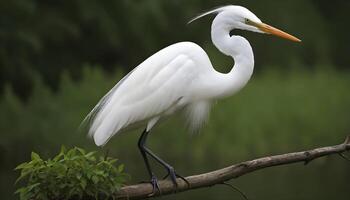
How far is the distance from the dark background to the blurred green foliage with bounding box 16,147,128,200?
427 cm

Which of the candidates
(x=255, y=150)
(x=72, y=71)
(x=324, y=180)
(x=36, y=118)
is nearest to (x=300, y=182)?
(x=324, y=180)

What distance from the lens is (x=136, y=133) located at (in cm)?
1129

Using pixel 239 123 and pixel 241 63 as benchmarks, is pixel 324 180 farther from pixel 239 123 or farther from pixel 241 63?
pixel 241 63

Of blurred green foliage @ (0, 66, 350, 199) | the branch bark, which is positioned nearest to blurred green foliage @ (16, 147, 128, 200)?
the branch bark

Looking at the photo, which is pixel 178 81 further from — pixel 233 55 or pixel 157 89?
pixel 233 55

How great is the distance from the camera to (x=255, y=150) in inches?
434

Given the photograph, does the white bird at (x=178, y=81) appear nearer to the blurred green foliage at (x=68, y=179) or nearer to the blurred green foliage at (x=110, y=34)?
the blurred green foliage at (x=68, y=179)

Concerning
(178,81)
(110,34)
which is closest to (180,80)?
(178,81)

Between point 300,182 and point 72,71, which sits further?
point 72,71

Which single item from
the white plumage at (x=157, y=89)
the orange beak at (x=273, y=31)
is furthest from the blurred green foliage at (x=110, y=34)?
the orange beak at (x=273, y=31)

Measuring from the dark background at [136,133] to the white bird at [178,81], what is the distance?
3.33 m

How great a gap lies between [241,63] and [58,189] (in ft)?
5.11

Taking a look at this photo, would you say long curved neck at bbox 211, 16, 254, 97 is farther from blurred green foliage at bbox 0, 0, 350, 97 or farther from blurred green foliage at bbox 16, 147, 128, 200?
blurred green foliage at bbox 0, 0, 350, 97

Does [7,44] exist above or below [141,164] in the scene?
above
